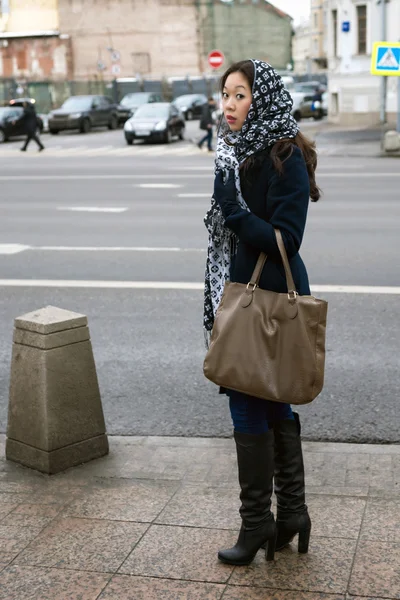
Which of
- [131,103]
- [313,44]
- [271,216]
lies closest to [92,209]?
[271,216]

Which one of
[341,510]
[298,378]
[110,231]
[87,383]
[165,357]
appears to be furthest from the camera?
[110,231]

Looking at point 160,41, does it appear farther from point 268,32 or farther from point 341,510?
point 341,510

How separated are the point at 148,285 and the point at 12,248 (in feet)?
9.71

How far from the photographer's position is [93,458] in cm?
479

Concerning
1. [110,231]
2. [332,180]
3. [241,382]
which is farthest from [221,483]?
[332,180]

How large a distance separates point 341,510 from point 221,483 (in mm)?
614

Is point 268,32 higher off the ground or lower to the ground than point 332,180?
higher

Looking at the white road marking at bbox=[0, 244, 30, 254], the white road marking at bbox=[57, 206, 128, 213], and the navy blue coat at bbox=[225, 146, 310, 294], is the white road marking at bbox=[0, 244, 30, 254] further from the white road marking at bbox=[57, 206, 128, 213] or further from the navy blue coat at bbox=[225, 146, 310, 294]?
the navy blue coat at bbox=[225, 146, 310, 294]

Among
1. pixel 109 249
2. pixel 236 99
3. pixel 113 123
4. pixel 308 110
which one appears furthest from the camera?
pixel 308 110

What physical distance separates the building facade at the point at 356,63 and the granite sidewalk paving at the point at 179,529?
3733 cm

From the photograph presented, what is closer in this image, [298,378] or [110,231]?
[298,378]

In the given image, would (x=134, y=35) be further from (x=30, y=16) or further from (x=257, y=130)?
(x=257, y=130)

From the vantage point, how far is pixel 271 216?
341 cm

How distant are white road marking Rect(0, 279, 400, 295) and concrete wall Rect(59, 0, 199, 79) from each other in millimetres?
60254
